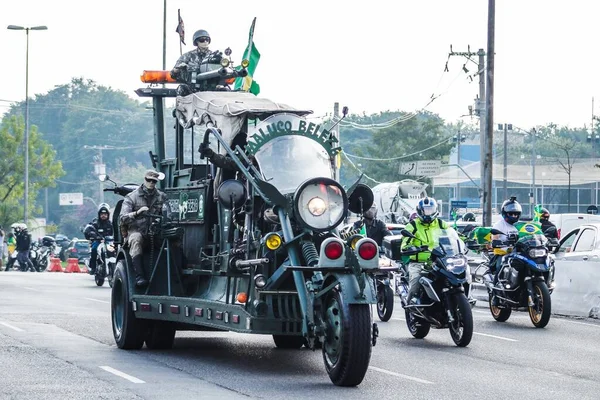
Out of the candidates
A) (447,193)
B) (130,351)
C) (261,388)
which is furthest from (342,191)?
(447,193)

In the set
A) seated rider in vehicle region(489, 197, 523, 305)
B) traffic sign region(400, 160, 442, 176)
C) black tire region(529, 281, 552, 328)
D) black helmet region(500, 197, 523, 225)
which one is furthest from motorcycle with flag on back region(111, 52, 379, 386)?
traffic sign region(400, 160, 442, 176)

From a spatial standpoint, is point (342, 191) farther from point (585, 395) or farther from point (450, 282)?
point (450, 282)

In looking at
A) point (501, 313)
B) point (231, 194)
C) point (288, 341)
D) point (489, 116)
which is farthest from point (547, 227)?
point (231, 194)

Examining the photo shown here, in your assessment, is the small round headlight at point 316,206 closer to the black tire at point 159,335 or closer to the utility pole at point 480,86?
the black tire at point 159,335

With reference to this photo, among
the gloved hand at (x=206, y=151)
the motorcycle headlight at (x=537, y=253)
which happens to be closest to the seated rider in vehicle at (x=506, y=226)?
the motorcycle headlight at (x=537, y=253)

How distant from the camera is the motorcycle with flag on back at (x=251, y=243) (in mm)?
12523

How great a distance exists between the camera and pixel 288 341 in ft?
53.3

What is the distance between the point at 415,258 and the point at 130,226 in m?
3.90

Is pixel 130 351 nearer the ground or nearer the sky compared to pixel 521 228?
nearer the ground

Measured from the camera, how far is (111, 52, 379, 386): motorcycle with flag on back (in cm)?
1252

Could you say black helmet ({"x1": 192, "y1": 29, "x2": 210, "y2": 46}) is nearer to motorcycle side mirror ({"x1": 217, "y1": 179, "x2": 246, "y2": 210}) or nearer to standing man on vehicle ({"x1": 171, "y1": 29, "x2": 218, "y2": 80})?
standing man on vehicle ({"x1": 171, "y1": 29, "x2": 218, "y2": 80})

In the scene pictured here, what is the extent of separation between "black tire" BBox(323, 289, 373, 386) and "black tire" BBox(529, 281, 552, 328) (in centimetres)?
831

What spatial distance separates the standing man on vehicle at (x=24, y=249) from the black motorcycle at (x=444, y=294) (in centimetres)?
2987

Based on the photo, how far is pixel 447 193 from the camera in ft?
349
